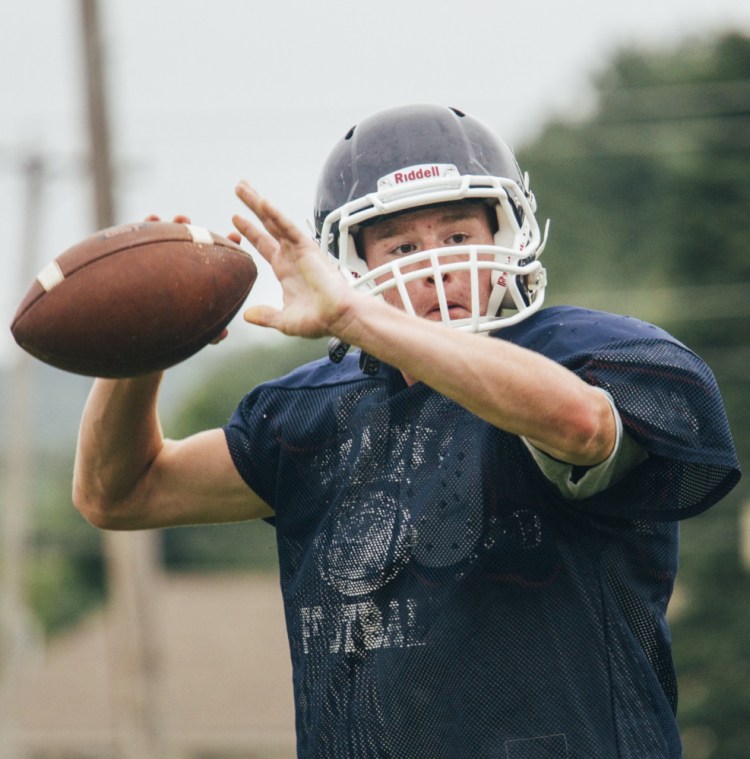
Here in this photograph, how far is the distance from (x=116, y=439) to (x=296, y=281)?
79 cm

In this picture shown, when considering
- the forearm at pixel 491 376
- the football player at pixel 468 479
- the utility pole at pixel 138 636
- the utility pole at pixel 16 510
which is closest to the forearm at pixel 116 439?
the football player at pixel 468 479

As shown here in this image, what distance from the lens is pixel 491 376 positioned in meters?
2.46

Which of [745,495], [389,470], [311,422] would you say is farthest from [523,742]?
[745,495]

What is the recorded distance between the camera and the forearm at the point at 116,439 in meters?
3.17

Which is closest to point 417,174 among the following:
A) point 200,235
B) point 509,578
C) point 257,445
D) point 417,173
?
point 417,173

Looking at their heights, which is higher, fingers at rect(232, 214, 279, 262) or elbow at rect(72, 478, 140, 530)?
fingers at rect(232, 214, 279, 262)

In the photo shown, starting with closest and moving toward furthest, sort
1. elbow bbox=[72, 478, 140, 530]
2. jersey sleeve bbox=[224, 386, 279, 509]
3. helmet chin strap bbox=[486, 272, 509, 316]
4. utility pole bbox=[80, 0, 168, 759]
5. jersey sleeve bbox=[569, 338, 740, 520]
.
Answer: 1. jersey sleeve bbox=[569, 338, 740, 520]
2. helmet chin strap bbox=[486, 272, 509, 316]
3. jersey sleeve bbox=[224, 386, 279, 509]
4. elbow bbox=[72, 478, 140, 530]
5. utility pole bbox=[80, 0, 168, 759]

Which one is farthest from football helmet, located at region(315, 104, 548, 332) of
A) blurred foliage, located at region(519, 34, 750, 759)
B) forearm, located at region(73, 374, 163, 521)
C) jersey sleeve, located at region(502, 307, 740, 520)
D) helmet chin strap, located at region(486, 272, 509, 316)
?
blurred foliage, located at region(519, 34, 750, 759)

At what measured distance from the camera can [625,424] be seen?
258cm

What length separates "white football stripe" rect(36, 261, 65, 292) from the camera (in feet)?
9.46

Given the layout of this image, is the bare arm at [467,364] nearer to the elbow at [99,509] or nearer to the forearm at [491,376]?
the forearm at [491,376]

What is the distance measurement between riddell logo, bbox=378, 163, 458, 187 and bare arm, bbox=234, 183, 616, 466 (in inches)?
18.6

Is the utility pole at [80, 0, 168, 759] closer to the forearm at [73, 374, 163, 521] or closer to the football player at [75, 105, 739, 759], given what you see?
the forearm at [73, 374, 163, 521]

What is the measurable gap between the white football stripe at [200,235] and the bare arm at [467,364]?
1.32ft
